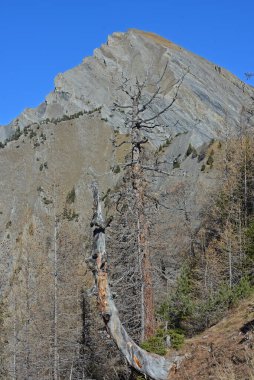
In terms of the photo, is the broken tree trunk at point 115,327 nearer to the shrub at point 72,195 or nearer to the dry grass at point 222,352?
the dry grass at point 222,352

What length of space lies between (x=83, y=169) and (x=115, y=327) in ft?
337

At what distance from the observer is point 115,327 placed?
9.07 m

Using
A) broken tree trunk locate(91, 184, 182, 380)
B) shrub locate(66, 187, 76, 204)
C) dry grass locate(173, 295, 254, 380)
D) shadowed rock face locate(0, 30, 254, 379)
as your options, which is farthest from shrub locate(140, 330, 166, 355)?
shrub locate(66, 187, 76, 204)

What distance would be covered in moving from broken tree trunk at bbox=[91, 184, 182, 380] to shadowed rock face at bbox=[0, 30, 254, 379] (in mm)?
4692

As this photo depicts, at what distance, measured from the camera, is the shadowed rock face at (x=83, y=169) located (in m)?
27.3

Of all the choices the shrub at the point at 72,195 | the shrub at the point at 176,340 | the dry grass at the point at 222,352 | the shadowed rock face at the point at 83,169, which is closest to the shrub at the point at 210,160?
the shadowed rock face at the point at 83,169

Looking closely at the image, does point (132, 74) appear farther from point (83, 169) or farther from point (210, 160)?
point (210, 160)

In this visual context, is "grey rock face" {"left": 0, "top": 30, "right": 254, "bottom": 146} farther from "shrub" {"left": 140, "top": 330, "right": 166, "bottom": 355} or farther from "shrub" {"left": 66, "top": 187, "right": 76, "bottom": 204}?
"shrub" {"left": 140, "top": 330, "right": 166, "bottom": 355}

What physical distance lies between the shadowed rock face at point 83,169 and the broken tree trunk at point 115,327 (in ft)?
15.4

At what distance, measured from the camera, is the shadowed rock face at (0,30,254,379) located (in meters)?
27.3

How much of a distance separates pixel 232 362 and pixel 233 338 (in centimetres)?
162

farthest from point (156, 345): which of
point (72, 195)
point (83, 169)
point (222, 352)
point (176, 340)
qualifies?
point (83, 169)

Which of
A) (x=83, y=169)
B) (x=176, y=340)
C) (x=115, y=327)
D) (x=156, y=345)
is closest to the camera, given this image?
(x=115, y=327)

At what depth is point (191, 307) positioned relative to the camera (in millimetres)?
16703
